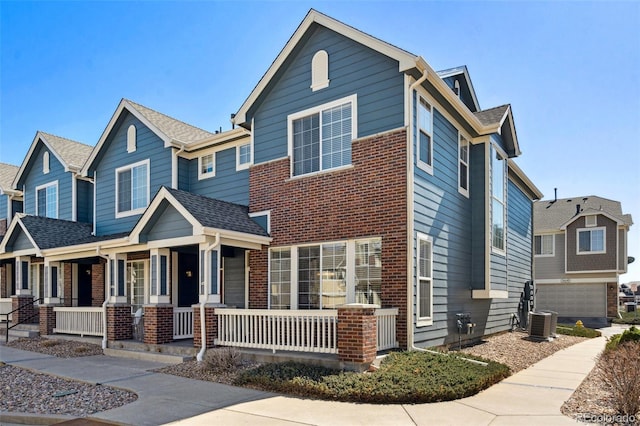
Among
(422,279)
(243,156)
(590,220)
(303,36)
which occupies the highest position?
(303,36)

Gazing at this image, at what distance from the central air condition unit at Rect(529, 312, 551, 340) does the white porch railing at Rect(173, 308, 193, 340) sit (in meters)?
10.8

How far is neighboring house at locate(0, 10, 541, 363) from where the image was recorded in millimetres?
10172

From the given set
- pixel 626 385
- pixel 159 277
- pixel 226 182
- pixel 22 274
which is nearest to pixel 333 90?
pixel 226 182

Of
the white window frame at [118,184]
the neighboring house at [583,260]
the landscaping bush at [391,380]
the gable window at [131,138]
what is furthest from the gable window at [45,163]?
the neighboring house at [583,260]

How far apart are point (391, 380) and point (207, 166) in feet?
33.1

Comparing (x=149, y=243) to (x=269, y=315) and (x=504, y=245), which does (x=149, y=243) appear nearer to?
(x=269, y=315)

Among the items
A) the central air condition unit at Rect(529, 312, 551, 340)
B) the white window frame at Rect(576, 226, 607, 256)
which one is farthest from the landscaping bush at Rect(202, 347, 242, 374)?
the white window frame at Rect(576, 226, 607, 256)

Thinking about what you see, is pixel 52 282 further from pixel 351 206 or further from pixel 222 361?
pixel 351 206

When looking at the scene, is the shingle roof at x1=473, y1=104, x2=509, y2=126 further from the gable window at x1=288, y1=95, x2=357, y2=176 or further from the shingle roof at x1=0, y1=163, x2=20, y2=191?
the shingle roof at x1=0, y1=163, x2=20, y2=191

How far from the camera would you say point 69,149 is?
67.8 feet

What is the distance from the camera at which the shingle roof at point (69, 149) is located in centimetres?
1952

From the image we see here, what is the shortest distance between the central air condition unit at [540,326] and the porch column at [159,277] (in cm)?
1143

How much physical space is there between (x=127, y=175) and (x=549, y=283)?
24.9m

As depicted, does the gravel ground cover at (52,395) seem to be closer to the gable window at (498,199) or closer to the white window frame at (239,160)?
the white window frame at (239,160)
